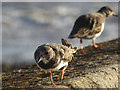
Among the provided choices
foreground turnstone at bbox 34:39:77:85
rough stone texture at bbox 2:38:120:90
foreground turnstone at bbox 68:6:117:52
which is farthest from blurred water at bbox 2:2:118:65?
foreground turnstone at bbox 34:39:77:85

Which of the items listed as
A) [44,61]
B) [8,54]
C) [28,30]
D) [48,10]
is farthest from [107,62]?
[48,10]

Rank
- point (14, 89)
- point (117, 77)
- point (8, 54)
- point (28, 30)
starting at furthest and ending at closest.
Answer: point (28, 30) → point (8, 54) → point (117, 77) → point (14, 89)

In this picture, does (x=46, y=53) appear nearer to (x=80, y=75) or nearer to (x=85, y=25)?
(x=80, y=75)

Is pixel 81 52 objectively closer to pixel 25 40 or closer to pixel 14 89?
pixel 14 89

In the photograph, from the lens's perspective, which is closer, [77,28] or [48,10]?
[77,28]

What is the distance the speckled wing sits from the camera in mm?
8520

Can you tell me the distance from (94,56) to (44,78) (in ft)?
7.51

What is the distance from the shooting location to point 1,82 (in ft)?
19.7

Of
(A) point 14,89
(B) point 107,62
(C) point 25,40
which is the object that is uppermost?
(C) point 25,40

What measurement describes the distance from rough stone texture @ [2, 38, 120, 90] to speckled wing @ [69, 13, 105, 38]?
0.98 meters

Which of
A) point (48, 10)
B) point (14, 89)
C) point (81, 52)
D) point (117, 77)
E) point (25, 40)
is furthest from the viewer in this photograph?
point (48, 10)

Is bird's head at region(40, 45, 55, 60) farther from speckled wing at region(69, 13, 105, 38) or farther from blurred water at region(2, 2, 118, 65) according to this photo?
blurred water at region(2, 2, 118, 65)

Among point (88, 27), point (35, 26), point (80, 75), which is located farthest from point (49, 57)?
point (35, 26)

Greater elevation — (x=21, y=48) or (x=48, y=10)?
(x=48, y=10)
